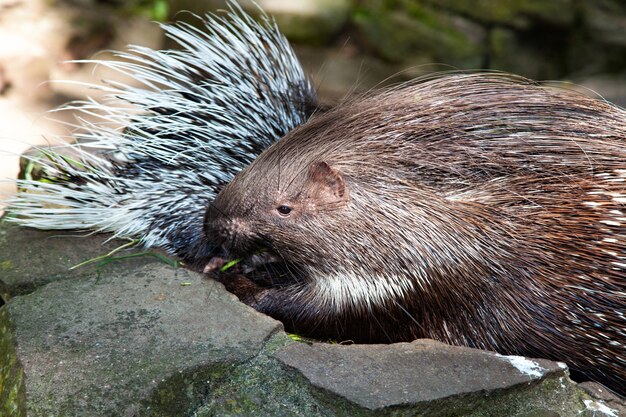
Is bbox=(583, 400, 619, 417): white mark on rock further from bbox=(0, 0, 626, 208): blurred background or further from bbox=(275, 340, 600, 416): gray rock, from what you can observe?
bbox=(0, 0, 626, 208): blurred background

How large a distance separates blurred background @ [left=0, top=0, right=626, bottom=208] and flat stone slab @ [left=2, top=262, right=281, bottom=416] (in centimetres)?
396

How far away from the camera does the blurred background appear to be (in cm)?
604

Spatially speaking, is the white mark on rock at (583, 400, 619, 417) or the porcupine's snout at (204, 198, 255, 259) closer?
the white mark on rock at (583, 400, 619, 417)

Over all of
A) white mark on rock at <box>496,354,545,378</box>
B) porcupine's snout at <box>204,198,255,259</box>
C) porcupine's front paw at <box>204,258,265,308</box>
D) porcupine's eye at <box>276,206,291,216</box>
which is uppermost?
porcupine's eye at <box>276,206,291,216</box>

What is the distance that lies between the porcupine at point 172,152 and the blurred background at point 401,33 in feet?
10.2

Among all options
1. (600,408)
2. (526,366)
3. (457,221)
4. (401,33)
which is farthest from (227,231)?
(401,33)

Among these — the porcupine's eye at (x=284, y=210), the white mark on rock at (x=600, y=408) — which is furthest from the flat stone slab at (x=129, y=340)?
the white mark on rock at (x=600, y=408)

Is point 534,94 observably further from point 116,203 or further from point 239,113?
point 116,203

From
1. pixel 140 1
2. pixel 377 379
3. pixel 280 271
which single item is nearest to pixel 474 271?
pixel 377 379

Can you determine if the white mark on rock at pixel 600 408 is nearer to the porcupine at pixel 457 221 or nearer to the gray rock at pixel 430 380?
the gray rock at pixel 430 380

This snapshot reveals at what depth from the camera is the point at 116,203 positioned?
2.65 metres

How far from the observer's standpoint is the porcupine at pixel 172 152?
2629 mm

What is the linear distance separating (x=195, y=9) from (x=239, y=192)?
4.02 meters

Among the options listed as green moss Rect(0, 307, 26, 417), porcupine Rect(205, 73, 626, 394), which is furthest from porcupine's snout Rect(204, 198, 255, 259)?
green moss Rect(0, 307, 26, 417)
